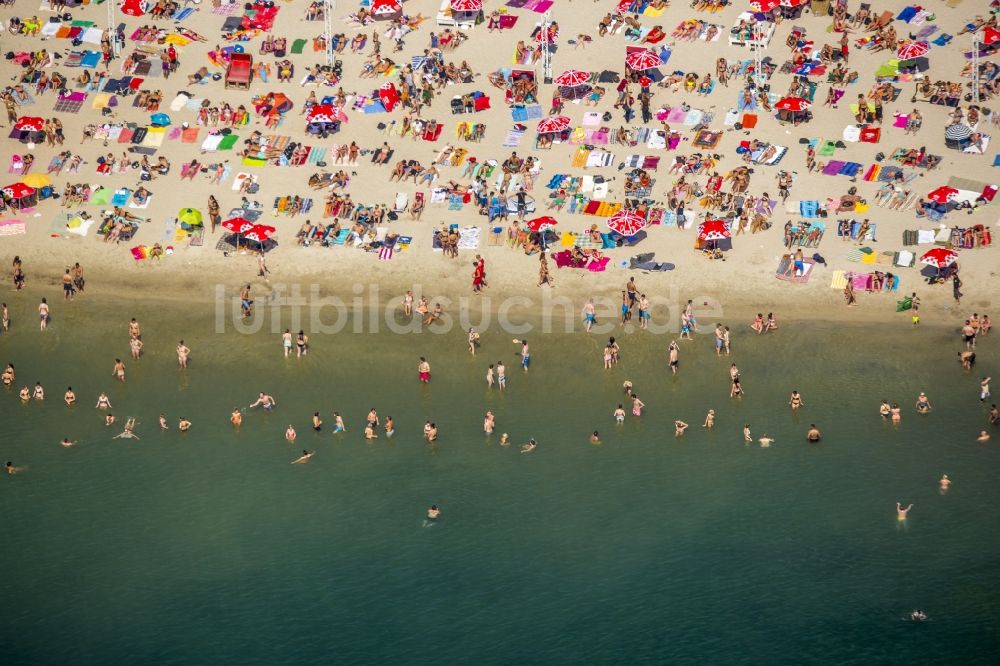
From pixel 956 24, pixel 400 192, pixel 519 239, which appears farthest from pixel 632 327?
pixel 956 24

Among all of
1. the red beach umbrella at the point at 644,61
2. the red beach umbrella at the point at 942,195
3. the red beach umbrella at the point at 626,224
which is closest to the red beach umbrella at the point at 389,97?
the red beach umbrella at the point at 644,61

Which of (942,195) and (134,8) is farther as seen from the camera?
(134,8)

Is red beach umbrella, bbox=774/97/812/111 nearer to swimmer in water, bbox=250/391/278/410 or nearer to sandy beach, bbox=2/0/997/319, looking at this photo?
sandy beach, bbox=2/0/997/319

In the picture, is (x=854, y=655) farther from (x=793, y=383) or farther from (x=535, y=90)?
(x=535, y=90)

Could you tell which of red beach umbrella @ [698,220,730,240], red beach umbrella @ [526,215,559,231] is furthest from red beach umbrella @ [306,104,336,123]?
red beach umbrella @ [698,220,730,240]

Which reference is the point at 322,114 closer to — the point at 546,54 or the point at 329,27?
the point at 329,27

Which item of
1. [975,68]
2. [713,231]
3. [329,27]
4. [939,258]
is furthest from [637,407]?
[329,27]
